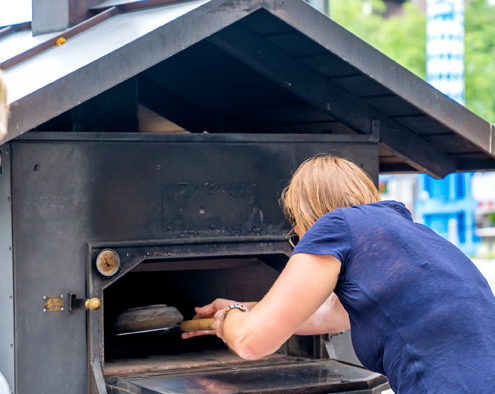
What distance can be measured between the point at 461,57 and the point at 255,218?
7.56m

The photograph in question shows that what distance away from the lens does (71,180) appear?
2961 millimetres

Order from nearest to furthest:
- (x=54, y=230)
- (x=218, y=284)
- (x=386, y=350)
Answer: (x=386, y=350) < (x=54, y=230) < (x=218, y=284)

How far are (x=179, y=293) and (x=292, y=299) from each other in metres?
2.21

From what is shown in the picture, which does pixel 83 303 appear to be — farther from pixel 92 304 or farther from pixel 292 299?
pixel 292 299

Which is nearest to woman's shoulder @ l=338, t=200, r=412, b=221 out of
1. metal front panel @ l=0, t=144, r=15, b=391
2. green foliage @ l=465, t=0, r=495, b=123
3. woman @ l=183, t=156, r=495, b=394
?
woman @ l=183, t=156, r=495, b=394

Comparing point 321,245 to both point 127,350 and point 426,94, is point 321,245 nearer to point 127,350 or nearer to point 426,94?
point 426,94

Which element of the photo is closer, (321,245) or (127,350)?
(321,245)

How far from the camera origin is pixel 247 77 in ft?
12.3

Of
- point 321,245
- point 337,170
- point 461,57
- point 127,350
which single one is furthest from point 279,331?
point 461,57

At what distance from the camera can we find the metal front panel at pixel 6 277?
9.42 ft

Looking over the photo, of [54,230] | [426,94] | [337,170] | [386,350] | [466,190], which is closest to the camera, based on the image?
[386,350]

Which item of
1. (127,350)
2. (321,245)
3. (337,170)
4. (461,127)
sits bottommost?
(127,350)

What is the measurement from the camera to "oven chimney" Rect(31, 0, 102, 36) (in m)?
3.39

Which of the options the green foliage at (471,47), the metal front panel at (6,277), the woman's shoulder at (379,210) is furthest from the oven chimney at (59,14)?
the green foliage at (471,47)
